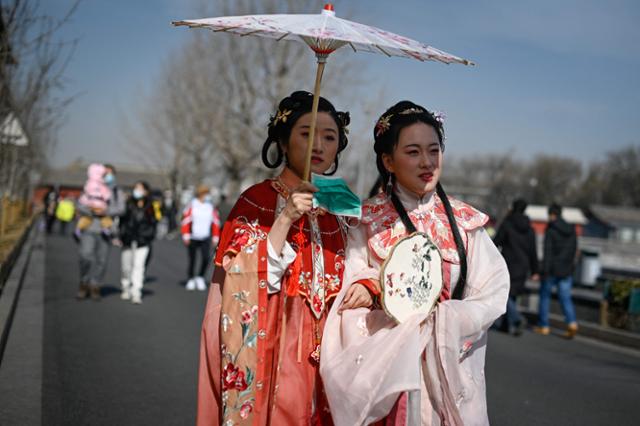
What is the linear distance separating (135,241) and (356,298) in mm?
7930

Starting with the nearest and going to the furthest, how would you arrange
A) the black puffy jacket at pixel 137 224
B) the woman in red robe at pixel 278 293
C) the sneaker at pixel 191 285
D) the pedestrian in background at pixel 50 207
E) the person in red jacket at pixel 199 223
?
the woman in red robe at pixel 278 293, the black puffy jacket at pixel 137 224, the person in red jacket at pixel 199 223, the sneaker at pixel 191 285, the pedestrian in background at pixel 50 207

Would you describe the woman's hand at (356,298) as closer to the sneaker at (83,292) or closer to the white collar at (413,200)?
the white collar at (413,200)

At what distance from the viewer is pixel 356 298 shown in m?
2.82

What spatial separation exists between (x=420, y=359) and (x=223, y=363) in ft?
2.67

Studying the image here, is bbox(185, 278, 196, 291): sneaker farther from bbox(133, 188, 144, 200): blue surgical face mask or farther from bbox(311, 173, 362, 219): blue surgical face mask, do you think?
bbox(311, 173, 362, 219): blue surgical face mask

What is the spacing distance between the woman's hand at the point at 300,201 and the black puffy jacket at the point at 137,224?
788 cm

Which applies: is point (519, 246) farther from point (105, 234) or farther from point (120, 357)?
point (105, 234)

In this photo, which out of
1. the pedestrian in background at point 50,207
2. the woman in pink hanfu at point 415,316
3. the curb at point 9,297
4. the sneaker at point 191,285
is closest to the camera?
the woman in pink hanfu at point 415,316

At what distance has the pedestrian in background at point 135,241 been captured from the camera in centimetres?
1012

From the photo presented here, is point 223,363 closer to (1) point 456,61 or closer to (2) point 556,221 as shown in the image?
(1) point 456,61

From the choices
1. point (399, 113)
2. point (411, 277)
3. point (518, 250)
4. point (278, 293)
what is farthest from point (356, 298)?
point (518, 250)

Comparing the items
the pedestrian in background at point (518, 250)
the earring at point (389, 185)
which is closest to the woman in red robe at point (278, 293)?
the earring at point (389, 185)

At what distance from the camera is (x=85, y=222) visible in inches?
392

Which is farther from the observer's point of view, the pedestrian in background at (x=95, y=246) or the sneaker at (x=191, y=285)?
the sneaker at (x=191, y=285)
